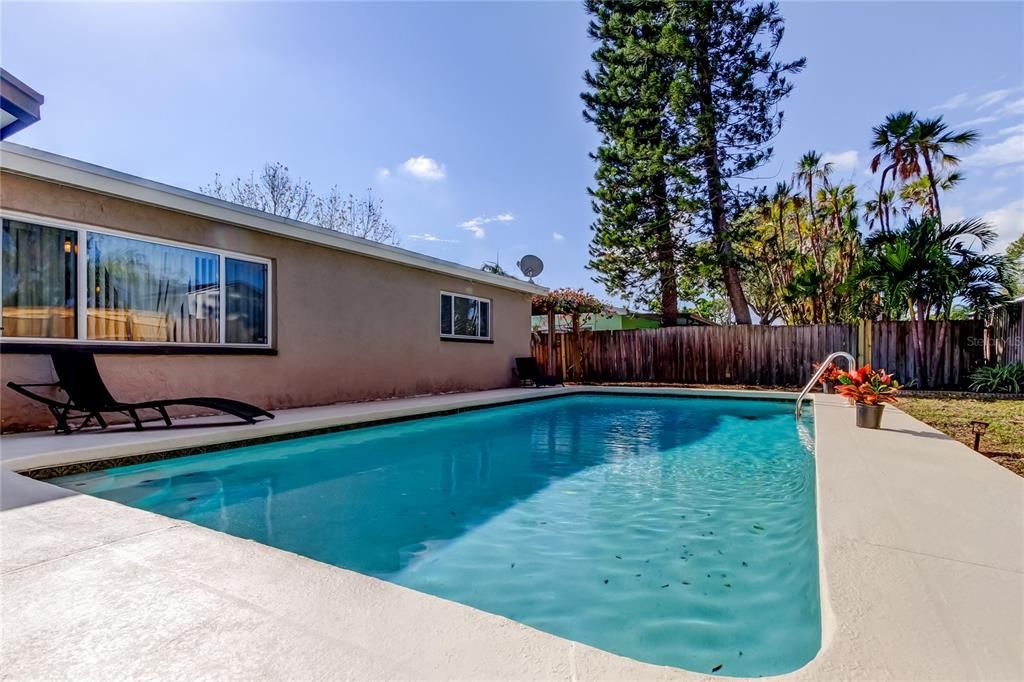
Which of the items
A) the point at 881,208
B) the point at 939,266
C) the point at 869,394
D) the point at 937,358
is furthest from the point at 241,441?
the point at 881,208

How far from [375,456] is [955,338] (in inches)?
516

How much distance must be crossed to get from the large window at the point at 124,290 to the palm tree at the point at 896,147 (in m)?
15.6

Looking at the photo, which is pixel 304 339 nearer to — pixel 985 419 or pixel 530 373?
pixel 530 373

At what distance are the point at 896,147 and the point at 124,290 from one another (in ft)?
56.9

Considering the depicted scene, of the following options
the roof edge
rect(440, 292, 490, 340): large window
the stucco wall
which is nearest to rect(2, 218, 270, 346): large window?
the stucco wall

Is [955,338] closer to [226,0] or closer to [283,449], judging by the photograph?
[283,449]

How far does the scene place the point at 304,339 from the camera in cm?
793

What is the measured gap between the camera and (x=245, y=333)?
7.28 metres

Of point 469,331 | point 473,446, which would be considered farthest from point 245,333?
point 469,331

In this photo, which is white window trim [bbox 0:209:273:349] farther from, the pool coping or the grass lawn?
the grass lawn

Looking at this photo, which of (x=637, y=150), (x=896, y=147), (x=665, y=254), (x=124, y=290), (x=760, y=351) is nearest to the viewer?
(x=124, y=290)

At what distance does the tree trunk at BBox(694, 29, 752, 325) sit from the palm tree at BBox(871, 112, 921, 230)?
13.3 feet

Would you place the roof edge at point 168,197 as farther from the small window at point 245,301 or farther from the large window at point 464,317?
the large window at point 464,317

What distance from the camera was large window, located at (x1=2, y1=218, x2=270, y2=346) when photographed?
5.26 metres
